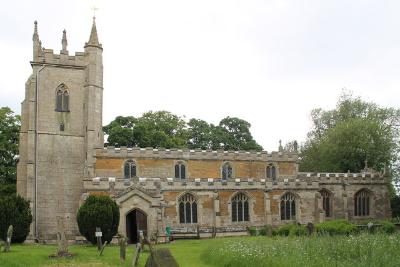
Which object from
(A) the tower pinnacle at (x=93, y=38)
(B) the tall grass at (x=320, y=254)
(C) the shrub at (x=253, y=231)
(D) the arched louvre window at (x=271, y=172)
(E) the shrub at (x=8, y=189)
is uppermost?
(A) the tower pinnacle at (x=93, y=38)

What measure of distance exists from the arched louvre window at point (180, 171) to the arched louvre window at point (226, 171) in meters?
3.42

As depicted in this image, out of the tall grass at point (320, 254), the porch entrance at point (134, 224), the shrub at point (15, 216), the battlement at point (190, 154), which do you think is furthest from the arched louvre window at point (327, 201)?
the tall grass at point (320, 254)

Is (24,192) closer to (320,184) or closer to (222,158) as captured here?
(222,158)

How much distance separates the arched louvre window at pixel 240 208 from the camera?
39.6 metres

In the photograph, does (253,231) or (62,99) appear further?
(62,99)

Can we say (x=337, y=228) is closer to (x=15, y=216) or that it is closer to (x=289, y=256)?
(x=289, y=256)

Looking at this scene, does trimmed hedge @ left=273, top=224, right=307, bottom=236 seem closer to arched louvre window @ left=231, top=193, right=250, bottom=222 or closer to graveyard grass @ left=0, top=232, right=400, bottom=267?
arched louvre window @ left=231, top=193, right=250, bottom=222

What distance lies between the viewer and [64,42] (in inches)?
1633

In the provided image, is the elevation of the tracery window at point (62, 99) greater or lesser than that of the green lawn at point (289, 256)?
greater

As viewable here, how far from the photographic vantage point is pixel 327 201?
44.0 metres

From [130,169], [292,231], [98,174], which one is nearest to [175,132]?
[130,169]

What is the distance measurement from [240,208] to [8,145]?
19.9 metres

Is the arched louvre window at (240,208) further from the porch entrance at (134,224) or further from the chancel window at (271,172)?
the porch entrance at (134,224)

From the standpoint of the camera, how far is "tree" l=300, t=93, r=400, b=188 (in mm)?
47875
